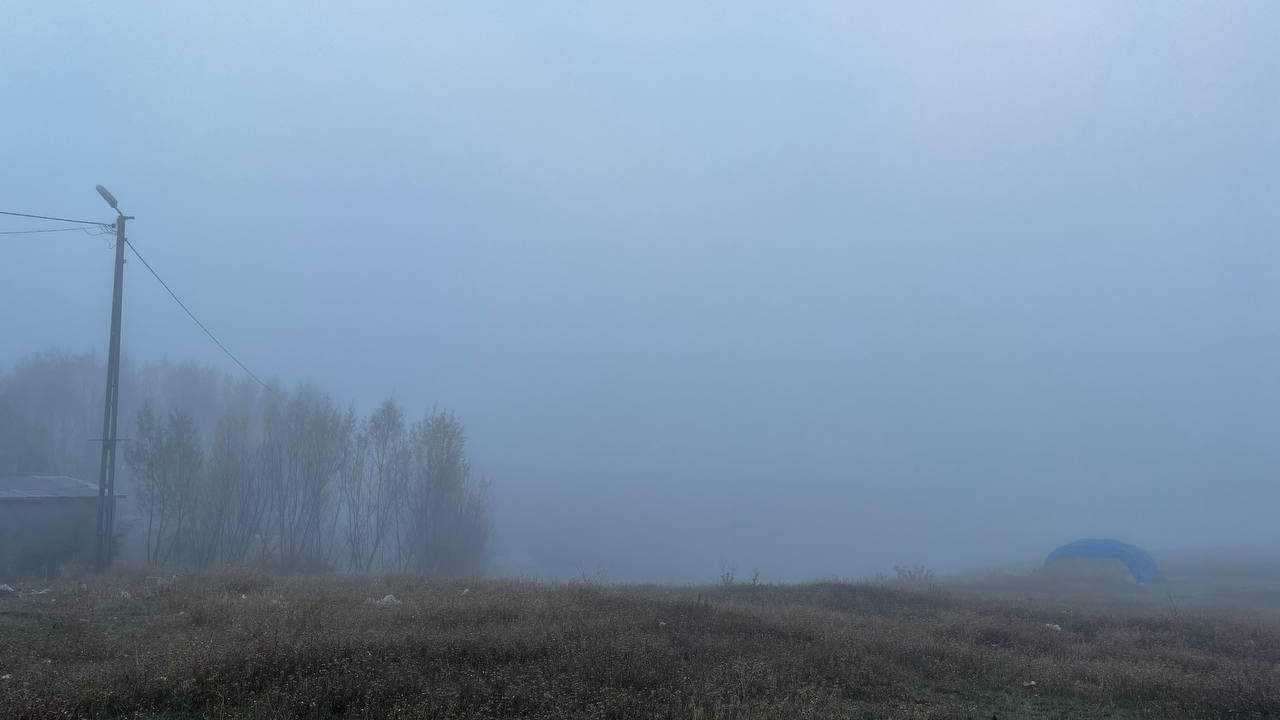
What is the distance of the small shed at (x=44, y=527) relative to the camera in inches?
1115

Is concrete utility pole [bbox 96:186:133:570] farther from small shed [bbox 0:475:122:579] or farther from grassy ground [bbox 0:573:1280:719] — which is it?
grassy ground [bbox 0:573:1280:719]

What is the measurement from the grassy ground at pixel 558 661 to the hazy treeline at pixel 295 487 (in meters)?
26.0

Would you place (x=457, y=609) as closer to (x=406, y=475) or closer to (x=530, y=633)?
(x=530, y=633)

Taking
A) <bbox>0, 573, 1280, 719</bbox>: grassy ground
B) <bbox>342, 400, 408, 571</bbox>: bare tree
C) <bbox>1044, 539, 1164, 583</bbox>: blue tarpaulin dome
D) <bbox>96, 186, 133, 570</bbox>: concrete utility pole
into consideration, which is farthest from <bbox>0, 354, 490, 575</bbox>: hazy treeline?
<bbox>1044, 539, 1164, 583</bbox>: blue tarpaulin dome

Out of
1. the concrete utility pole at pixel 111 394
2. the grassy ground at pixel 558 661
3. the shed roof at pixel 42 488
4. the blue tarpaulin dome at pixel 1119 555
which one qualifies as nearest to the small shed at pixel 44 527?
the shed roof at pixel 42 488

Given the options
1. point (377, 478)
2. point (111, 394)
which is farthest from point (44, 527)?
point (377, 478)

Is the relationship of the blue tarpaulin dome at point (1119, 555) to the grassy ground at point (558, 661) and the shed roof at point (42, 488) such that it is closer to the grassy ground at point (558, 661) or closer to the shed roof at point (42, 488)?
the grassy ground at point (558, 661)

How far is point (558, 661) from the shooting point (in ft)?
32.1

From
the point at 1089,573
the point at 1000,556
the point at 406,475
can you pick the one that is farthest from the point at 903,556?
the point at 406,475

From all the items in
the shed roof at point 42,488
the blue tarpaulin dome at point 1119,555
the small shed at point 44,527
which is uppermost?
the shed roof at point 42,488

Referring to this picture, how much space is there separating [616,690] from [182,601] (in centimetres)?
927

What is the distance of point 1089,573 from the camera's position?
49719mm

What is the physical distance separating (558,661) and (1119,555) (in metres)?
50.0

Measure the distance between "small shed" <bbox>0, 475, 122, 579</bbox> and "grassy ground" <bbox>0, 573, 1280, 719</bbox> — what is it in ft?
48.1
